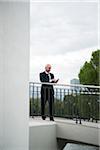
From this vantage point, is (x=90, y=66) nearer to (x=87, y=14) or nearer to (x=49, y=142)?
(x=87, y=14)

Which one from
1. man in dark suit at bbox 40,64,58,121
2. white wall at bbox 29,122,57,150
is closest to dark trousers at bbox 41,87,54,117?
man in dark suit at bbox 40,64,58,121

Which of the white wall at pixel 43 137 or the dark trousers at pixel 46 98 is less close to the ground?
the dark trousers at pixel 46 98

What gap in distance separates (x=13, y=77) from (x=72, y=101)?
1.99ft

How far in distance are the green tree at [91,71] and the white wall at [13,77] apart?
0.55 meters

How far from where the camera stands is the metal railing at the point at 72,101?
241 cm

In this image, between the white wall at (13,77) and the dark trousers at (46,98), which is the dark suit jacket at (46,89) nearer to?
the dark trousers at (46,98)

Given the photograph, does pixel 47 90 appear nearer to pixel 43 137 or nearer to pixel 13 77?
pixel 13 77

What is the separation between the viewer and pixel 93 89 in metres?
2.36

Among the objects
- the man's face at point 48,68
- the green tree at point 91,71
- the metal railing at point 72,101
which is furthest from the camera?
the man's face at point 48,68

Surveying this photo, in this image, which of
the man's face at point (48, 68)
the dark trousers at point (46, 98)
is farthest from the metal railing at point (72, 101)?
the man's face at point (48, 68)

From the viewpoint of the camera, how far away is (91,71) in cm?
231

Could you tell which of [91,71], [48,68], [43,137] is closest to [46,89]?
[48,68]

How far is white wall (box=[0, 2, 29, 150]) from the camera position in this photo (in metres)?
2.63

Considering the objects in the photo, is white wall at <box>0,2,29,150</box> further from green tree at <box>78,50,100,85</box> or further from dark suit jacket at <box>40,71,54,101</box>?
green tree at <box>78,50,100,85</box>
